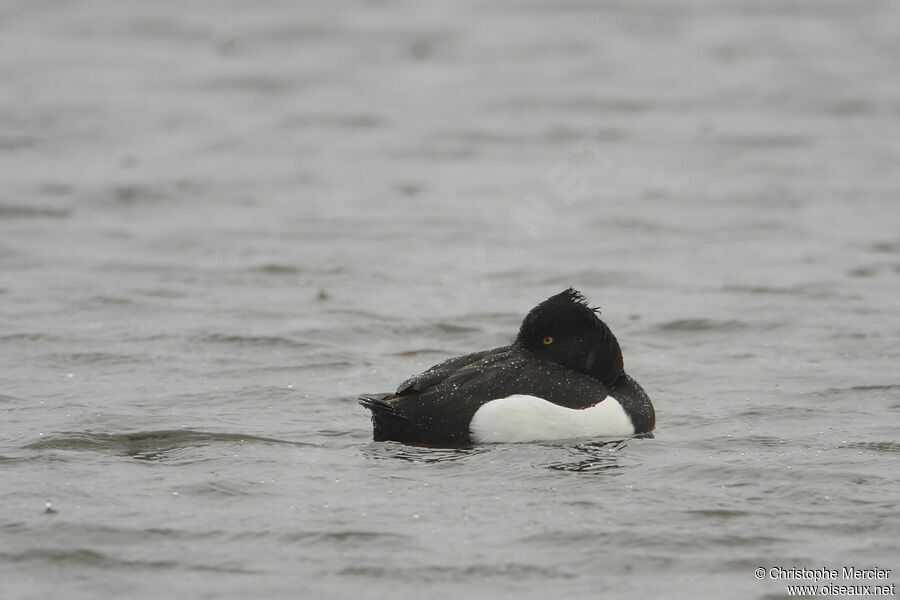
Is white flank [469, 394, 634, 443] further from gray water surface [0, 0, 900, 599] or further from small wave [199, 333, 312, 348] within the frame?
small wave [199, 333, 312, 348]

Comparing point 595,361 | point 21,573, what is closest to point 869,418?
point 595,361

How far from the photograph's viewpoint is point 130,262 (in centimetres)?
1266

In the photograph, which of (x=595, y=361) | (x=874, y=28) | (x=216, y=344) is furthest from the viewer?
(x=874, y=28)

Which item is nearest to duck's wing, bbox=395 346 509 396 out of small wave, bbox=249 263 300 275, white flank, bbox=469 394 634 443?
white flank, bbox=469 394 634 443

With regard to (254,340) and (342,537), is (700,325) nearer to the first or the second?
(254,340)

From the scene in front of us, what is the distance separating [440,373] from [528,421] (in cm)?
59

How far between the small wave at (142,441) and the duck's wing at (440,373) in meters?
0.67

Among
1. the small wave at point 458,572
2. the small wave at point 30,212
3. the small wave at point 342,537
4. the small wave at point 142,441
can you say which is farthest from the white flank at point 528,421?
the small wave at point 30,212

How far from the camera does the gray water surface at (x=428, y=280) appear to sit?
6676 mm

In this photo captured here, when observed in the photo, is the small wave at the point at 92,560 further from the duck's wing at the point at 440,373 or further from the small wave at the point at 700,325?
the small wave at the point at 700,325

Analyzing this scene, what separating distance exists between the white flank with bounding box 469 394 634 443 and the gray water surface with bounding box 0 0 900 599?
3.9 inches

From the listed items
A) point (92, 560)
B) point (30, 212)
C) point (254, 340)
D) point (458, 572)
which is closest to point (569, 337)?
point (458, 572)

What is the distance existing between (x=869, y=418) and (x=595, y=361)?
71.3 inches

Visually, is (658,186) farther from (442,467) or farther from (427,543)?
(427,543)
